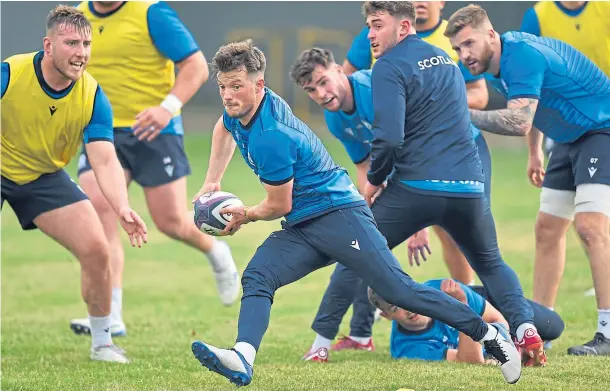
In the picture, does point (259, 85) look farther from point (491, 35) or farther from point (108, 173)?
point (491, 35)

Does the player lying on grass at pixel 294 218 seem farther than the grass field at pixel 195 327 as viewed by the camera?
No

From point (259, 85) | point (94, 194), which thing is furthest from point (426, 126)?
point (94, 194)

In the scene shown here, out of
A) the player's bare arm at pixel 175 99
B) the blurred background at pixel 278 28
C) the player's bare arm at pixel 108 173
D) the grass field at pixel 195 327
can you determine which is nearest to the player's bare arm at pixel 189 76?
the player's bare arm at pixel 175 99

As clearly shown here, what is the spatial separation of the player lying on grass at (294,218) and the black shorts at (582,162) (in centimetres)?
166

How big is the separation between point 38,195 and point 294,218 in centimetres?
213

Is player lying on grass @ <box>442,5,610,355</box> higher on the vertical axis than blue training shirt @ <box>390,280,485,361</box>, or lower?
higher

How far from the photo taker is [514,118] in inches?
253

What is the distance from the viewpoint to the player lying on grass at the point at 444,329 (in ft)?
21.0

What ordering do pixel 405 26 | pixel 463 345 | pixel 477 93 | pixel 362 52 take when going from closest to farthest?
pixel 405 26, pixel 463 345, pixel 477 93, pixel 362 52

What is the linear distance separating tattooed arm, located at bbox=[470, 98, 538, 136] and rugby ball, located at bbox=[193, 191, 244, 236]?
1.81 m

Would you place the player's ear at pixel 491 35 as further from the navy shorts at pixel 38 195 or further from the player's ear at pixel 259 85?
the navy shorts at pixel 38 195

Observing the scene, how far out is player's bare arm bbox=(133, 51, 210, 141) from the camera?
307 inches

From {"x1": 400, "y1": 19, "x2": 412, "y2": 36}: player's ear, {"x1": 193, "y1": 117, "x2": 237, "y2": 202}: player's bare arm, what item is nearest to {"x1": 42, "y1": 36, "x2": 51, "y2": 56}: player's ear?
{"x1": 193, "y1": 117, "x2": 237, "y2": 202}: player's bare arm

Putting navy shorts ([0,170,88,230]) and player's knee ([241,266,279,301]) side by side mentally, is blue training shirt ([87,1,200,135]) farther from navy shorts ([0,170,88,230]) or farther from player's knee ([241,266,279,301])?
player's knee ([241,266,279,301])
